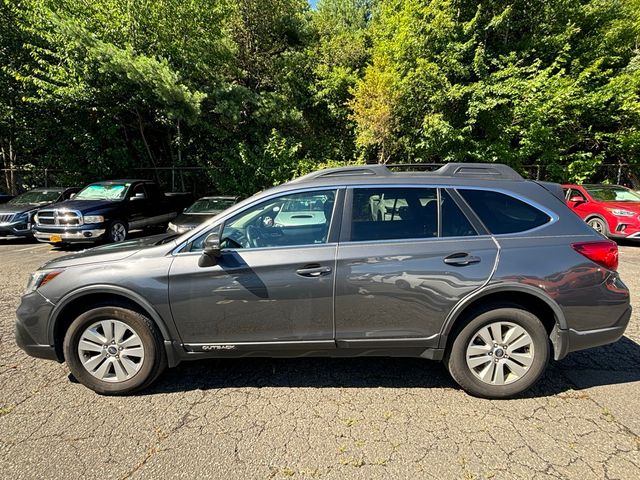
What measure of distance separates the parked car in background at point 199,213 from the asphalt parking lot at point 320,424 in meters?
4.95

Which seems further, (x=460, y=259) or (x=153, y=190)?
(x=153, y=190)

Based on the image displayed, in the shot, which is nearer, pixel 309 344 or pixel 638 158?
pixel 309 344

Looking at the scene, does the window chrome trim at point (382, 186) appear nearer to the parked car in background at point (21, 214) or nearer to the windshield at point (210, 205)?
the windshield at point (210, 205)

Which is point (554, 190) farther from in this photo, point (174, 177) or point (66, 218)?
point (174, 177)

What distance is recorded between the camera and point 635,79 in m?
12.4

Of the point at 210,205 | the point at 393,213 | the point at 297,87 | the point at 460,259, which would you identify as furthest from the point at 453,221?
the point at 297,87

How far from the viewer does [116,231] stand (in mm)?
9055

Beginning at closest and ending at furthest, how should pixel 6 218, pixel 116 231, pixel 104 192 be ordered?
1. pixel 116 231
2. pixel 6 218
3. pixel 104 192

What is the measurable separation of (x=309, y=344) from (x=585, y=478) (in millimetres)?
1797

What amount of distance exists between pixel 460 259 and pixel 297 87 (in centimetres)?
1465

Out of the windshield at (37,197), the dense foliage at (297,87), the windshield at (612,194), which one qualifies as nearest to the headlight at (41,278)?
the windshield at (37,197)

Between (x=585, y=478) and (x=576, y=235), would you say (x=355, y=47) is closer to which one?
(x=576, y=235)

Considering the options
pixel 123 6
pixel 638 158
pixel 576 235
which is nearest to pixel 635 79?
pixel 638 158

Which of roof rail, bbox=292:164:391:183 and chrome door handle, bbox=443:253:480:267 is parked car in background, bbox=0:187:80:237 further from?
chrome door handle, bbox=443:253:480:267
